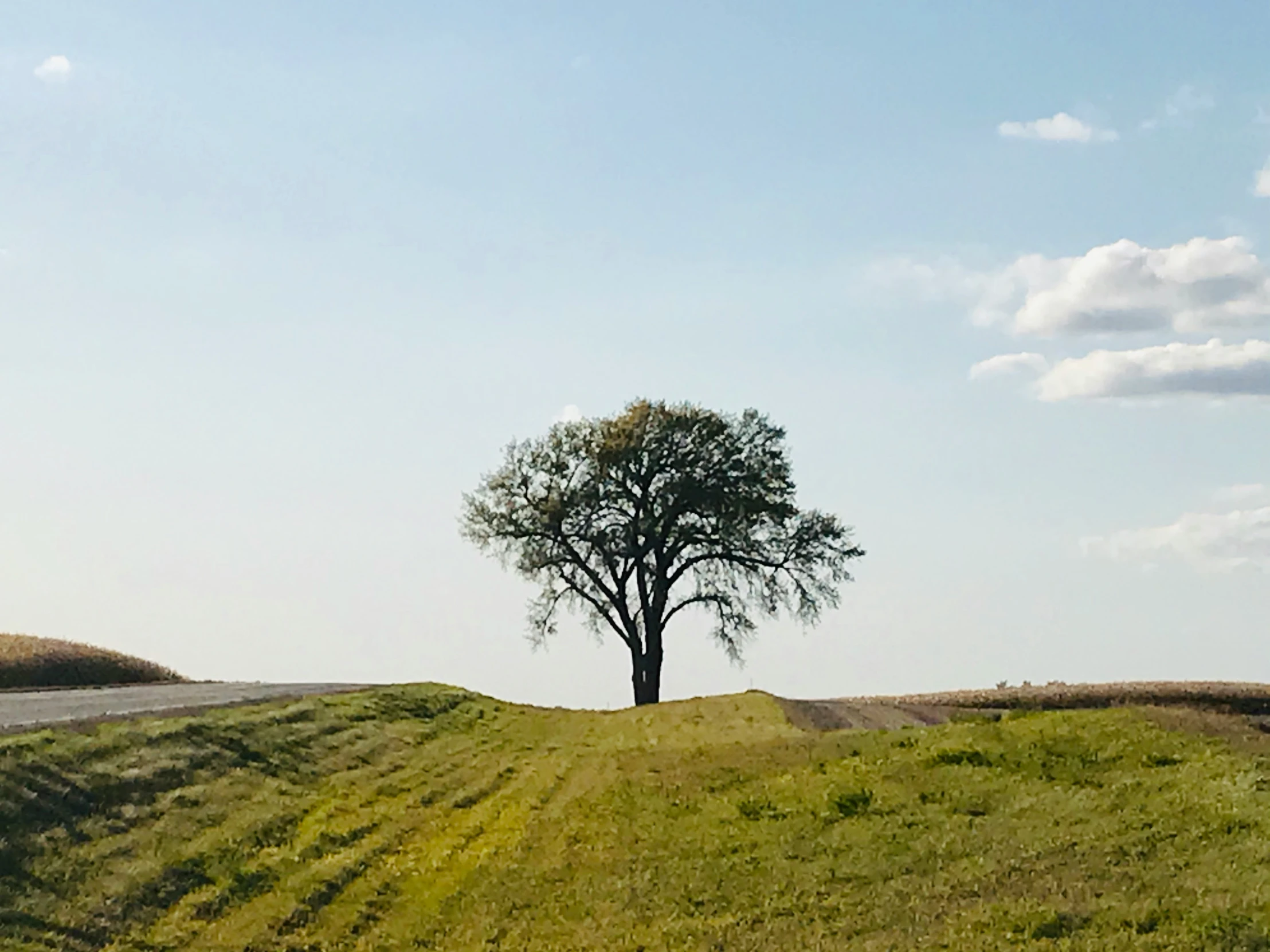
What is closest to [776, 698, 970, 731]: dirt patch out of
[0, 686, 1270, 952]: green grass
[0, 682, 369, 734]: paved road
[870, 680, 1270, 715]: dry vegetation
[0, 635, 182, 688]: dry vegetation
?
[870, 680, 1270, 715]: dry vegetation

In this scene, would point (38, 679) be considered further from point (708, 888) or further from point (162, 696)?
point (708, 888)

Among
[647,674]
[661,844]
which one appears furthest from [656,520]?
[661,844]

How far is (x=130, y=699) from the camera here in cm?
3512

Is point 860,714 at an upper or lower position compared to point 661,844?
upper

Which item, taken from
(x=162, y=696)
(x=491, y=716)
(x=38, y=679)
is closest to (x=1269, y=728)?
(x=491, y=716)

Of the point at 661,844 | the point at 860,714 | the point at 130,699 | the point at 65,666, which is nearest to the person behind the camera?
the point at 661,844

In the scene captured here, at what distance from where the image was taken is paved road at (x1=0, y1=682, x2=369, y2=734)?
26812 millimetres

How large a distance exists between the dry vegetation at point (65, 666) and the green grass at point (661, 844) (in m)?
24.3

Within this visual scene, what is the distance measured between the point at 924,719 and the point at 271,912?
74.5 ft

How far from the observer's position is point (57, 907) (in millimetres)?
16969

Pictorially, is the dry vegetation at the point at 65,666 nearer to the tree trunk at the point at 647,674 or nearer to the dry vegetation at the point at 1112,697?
the tree trunk at the point at 647,674

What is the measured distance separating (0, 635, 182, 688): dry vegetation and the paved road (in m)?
4.31

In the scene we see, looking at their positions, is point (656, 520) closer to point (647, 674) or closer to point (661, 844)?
point (647, 674)

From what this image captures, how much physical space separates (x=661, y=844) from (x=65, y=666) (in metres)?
35.8
